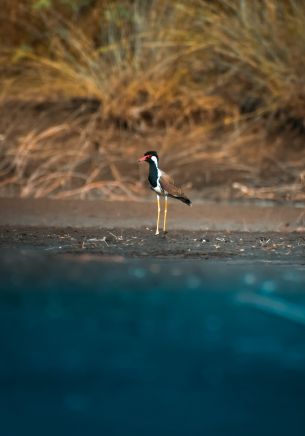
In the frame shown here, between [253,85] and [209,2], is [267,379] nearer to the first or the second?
[253,85]

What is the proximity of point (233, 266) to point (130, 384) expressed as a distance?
361 centimetres

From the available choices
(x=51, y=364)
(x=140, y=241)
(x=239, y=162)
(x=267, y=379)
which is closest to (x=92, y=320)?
(x=51, y=364)

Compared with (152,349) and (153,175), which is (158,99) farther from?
(152,349)

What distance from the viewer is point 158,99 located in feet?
52.1

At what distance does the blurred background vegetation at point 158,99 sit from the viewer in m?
14.4

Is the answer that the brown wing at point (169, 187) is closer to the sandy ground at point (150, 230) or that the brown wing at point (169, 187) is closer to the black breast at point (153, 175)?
the black breast at point (153, 175)

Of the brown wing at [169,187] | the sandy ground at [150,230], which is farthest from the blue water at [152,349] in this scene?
the brown wing at [169,187]

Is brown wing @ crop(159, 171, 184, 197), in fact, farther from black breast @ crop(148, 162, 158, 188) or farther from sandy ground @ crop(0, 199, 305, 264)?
sandy ground @ crop(0, 199, 305, 264)

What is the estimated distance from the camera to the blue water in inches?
169

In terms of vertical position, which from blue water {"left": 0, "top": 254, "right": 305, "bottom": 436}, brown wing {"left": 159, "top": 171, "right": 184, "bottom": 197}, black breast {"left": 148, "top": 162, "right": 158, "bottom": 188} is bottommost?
blue water {"left": 0, "top": 254, "right": 305, "bottom": 436}

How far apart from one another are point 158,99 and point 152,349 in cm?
1064

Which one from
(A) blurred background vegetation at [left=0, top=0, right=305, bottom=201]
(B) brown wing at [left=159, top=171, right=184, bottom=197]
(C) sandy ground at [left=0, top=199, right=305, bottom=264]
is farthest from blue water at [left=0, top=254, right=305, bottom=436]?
(A) blurred background vegetation at [left=0, top=0, right=305, bottom=201]

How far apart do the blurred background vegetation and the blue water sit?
6005 mm

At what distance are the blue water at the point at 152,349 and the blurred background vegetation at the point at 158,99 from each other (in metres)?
6.00
